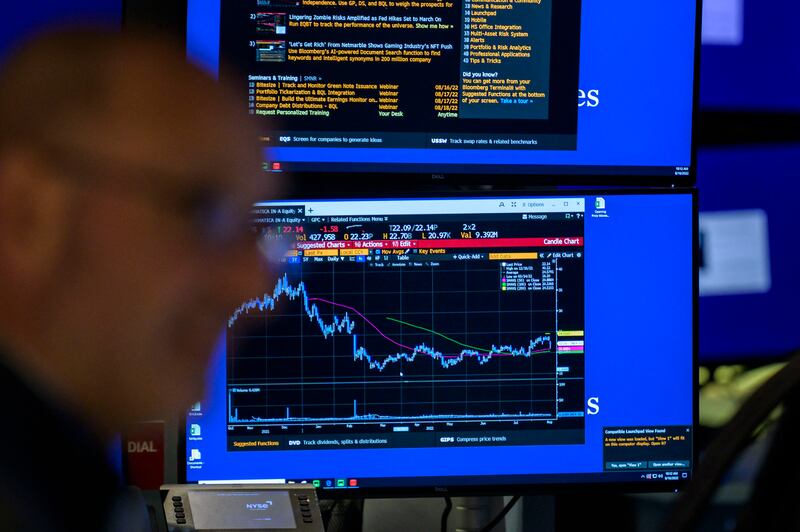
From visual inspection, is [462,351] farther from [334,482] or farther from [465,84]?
[465,84]

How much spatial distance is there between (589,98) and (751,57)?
0.73m

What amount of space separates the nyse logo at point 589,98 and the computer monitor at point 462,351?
13 cm

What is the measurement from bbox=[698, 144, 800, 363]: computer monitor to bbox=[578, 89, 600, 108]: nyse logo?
656mm

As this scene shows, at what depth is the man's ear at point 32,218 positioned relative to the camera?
0.65 m

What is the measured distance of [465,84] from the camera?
1389 mm

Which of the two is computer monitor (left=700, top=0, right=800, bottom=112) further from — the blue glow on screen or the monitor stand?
the monitor stand

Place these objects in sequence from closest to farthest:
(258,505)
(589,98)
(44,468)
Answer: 1. (44,468)
2. (258,505)
3. (589,98)

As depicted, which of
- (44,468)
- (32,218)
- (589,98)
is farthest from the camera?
(589,98)

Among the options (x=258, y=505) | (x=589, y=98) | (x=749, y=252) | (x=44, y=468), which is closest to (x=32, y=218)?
(x=44, y=468)

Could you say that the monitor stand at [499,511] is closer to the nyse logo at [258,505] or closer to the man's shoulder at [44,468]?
the nyse logo at [258,505]

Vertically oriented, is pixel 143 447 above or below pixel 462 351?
below

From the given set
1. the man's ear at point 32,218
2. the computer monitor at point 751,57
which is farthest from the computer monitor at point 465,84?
the man's ear at point 32,218

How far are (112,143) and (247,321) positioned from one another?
0.73 metres

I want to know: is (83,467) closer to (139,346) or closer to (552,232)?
(139,346)
